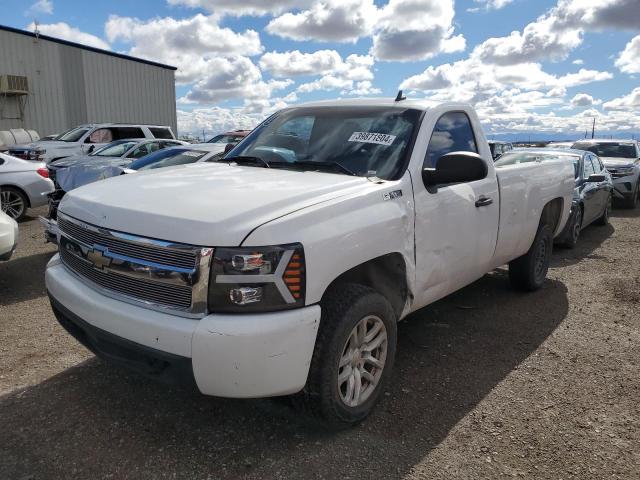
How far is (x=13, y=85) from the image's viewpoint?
23875mm

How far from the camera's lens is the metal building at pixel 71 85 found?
80.5ft

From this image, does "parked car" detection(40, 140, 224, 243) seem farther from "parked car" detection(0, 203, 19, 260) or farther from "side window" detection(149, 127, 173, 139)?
"side window" detection(149, 127, 173, 139)

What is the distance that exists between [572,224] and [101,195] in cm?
729

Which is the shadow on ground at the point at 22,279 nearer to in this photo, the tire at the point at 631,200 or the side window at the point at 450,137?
the side window at the point at 450,137

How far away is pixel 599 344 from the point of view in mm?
4293

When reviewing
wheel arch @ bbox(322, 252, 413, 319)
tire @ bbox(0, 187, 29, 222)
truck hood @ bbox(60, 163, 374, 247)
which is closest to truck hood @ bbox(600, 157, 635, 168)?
wheel arch @ bbox(322, 252, 413, 319)

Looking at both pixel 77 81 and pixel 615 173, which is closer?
pixel 615 173

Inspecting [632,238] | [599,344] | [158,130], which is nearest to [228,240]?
[599,344]

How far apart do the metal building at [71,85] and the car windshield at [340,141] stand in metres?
24.7

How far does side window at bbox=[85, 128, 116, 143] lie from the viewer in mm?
15984

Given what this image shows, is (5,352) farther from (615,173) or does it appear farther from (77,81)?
(77,81)

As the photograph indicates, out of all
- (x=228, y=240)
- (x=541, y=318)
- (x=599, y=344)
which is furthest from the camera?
(x=541, y=318)

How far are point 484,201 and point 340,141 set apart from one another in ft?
4.03

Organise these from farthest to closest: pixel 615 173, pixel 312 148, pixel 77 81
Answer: pixel 77 81 → pixel 615 173 → pixel 312 148
